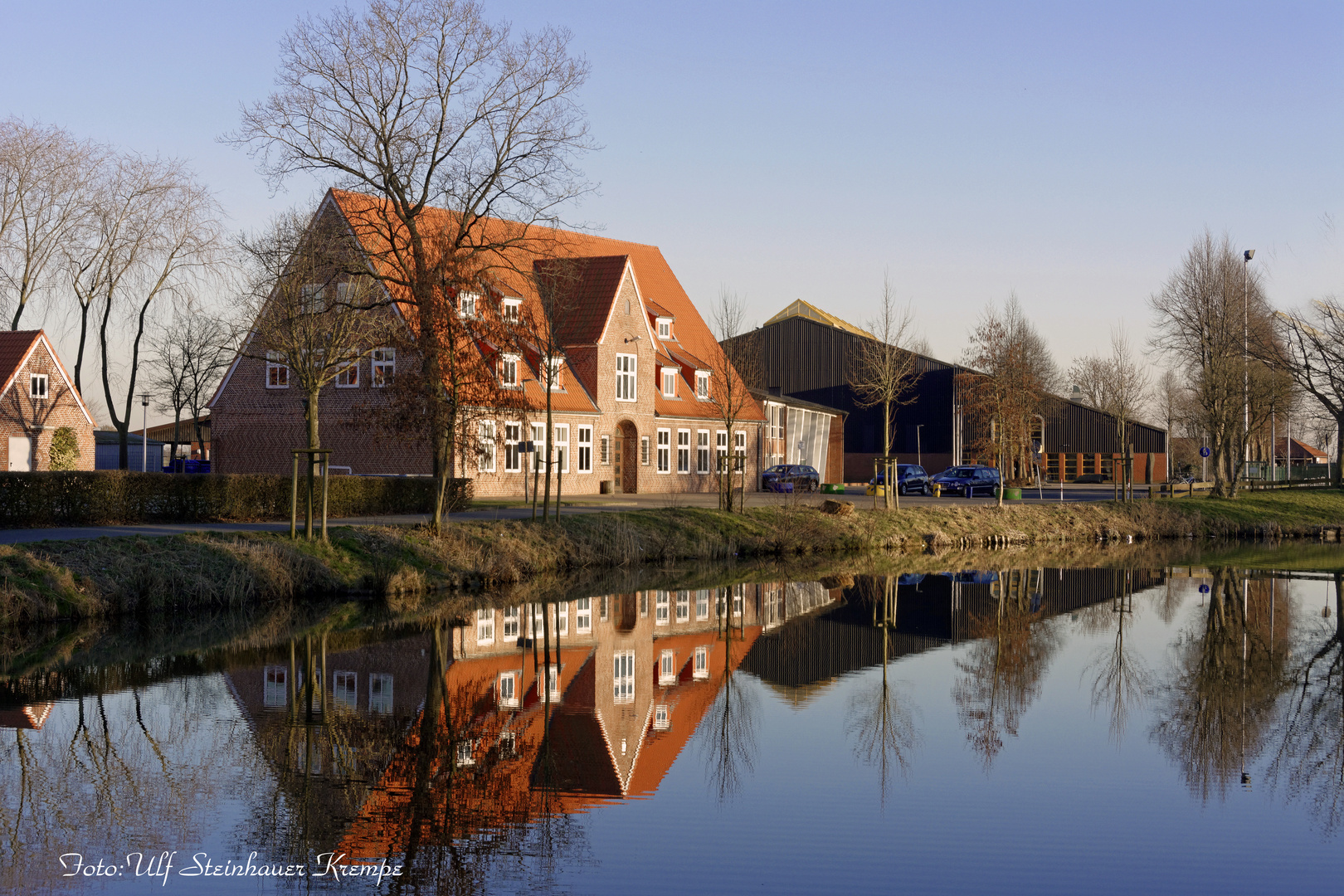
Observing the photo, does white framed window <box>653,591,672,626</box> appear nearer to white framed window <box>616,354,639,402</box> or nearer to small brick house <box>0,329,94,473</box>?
white framed window <box>616,354,639,402</box>

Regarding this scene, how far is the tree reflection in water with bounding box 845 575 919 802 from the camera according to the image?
10.3 meters

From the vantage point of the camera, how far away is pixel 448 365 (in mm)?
22812

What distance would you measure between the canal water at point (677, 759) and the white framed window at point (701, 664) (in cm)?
6

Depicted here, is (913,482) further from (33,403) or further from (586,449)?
(33,403)

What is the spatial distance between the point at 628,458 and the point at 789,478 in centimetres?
768

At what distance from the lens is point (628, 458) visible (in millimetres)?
46156

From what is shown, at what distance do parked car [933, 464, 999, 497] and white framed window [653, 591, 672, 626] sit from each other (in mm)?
32851

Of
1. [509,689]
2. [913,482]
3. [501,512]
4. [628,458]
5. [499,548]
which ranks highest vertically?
[628,458]

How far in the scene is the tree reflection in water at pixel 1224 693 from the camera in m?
10.5

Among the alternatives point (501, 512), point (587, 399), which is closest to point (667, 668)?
point (501, 512)

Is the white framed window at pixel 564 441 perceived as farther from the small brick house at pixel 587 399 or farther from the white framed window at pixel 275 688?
the white framed window at pixel 275 688

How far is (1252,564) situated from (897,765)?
22.1 m

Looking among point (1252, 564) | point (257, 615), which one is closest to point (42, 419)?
point (257, 615)

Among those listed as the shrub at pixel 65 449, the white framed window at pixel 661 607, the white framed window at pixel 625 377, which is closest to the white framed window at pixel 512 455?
the white framed window at pixel 625 377
